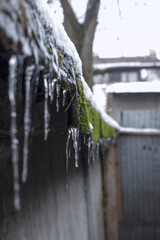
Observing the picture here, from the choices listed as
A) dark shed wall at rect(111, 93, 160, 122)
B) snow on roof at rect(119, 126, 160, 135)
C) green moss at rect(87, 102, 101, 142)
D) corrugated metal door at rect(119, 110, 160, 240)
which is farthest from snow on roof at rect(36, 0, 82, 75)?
dark shed wall at rect(111, 93, 160, 122)

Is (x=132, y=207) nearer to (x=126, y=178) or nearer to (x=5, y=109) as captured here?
(x=126, y=178)

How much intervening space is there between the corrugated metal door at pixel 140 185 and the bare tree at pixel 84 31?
2.56 meters

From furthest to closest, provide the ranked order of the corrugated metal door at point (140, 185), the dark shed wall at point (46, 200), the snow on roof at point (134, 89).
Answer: the snow on roof at point (134, 89) < the corrugated metal door at point (140, 185) < the dark shed wall at point (46, 200)

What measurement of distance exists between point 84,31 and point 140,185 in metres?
4.76

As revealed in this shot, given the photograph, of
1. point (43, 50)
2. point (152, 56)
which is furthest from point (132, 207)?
point (152, 56)

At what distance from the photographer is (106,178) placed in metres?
5.78

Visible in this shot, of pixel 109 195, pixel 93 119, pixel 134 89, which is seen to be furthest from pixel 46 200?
pixel 134 89

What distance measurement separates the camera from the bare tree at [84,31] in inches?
235

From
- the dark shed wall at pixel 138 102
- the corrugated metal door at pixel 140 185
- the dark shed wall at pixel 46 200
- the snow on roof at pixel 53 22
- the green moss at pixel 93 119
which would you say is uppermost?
the dark shed wall at pixel 138 102

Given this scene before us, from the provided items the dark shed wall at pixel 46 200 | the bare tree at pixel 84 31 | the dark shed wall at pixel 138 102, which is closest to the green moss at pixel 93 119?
the dark shed wall at pixel 46 200

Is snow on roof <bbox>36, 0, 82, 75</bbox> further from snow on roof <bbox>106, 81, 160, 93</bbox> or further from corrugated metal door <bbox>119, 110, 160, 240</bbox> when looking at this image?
snow on roof <bbox>106, 81, 160, 93</bbox>

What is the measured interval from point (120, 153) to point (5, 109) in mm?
6481

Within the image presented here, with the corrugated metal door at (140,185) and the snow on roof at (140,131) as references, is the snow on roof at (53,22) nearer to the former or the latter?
the snow on roof at (140,131)

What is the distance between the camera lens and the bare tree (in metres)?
5.97
